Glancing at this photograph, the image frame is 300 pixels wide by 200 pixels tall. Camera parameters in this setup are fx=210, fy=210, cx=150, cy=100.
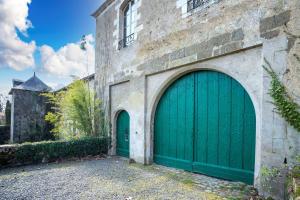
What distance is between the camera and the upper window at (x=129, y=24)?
6.92 meters

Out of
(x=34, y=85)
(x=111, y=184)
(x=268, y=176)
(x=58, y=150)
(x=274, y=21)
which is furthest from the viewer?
(x=34, y=85)

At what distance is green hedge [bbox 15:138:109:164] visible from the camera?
5.85 meters

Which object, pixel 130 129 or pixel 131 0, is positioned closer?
pixel 130 129

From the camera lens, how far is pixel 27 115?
42.4 feet

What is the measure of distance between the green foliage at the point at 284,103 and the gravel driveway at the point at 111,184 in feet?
4.45

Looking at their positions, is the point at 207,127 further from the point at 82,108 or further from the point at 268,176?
the point at 82,108

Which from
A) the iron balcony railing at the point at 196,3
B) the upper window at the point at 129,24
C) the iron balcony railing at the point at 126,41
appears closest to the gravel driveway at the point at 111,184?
the iron balcony railing at the point at 196,3

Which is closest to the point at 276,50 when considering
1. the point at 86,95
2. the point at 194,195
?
the point at 194,195

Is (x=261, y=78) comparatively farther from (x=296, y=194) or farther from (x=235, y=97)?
(x=296, y=194)

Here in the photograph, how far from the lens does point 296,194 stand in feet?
6.53

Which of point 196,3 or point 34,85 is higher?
point 196,3

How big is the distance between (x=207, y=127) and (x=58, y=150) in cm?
451

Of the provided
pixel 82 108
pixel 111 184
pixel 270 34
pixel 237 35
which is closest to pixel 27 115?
pixel 82 108

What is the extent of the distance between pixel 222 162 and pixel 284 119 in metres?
1.62
